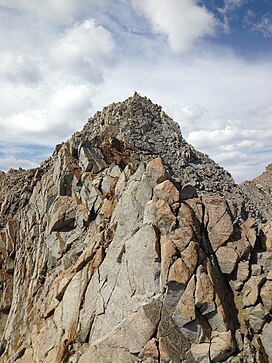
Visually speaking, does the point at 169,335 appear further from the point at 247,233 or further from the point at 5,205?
the point at 5,205

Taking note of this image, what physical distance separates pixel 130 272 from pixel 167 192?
269 inches

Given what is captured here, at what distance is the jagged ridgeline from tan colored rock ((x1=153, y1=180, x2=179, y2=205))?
8 cm

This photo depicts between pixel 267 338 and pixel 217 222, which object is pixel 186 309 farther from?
pixel 217 222

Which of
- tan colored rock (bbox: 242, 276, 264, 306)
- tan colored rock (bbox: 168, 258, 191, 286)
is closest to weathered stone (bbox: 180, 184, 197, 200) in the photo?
tan colored rock (bbox: 168, 258, 191, 286)

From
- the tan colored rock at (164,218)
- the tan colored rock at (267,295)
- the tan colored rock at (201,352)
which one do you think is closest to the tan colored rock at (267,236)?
the tan colored rock at (267,295)

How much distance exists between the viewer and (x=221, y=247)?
26.3 metres

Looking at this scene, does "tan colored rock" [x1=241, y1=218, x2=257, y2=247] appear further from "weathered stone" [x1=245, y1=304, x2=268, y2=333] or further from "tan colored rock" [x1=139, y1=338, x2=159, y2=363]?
"tan colored rock" [x1=139, y1=338, x2=159, y2=363]

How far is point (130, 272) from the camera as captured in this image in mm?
24344

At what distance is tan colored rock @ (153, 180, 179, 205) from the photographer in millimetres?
26264

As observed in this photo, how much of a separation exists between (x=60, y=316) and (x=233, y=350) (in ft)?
45.6

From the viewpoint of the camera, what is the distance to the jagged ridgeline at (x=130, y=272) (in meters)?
21.6

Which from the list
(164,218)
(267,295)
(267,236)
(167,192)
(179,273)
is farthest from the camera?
(267,236)

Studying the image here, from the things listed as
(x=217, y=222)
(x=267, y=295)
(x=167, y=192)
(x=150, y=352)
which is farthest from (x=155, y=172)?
(x=150, y=352)

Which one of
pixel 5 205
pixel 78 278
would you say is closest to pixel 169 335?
pixel 78 278
